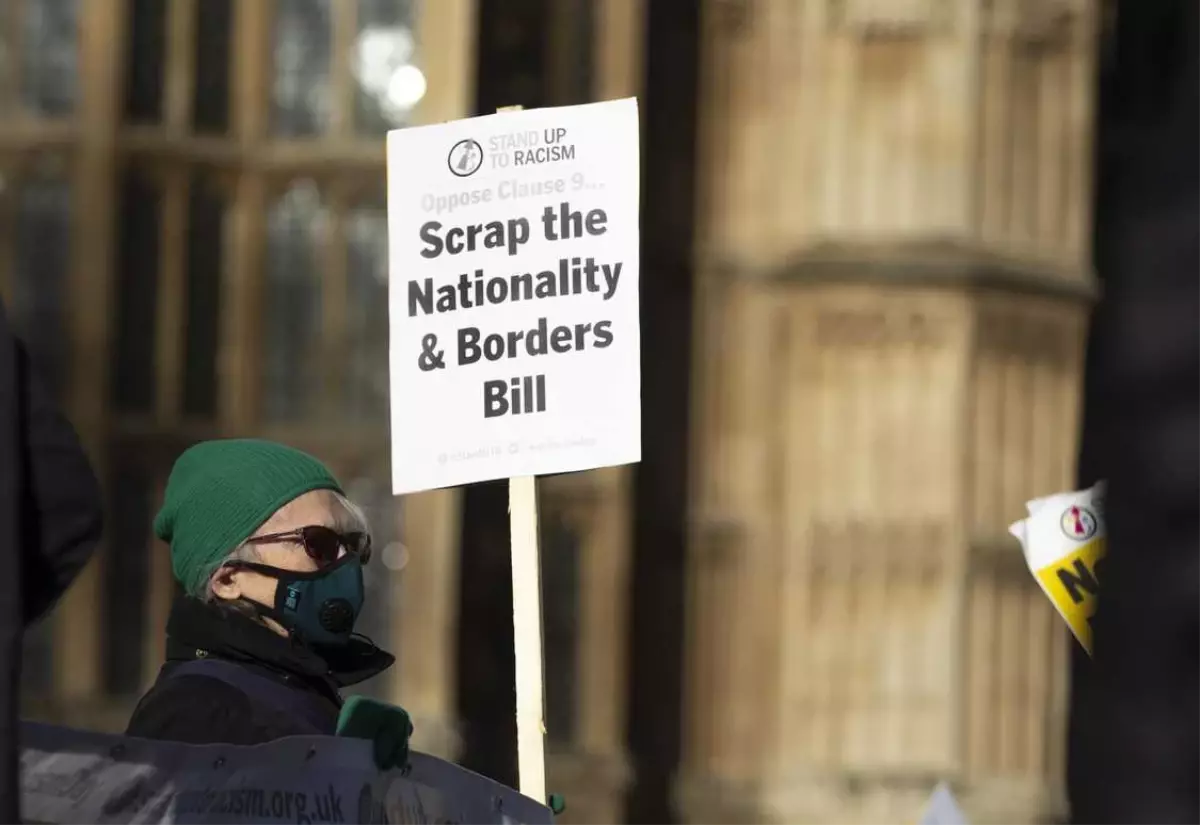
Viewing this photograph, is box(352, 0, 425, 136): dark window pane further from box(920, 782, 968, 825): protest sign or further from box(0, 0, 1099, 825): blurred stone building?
box(920, 782, 968, 825): protest sign

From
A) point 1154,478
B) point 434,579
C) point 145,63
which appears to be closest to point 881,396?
point 434,579

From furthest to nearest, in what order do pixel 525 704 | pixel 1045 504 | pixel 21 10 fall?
1. pixel 21 10
2. pixel 1045 504
3. pixel 525 704

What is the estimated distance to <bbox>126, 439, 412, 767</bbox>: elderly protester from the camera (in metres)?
2.46

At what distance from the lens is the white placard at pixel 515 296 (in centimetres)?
321

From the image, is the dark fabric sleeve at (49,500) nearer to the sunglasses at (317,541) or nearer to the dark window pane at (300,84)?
the sunglasses at (317,541)

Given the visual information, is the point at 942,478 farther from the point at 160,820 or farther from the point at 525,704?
the point at 160,820

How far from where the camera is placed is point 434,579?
6258mm

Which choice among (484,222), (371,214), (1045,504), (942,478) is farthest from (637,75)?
(484,222)

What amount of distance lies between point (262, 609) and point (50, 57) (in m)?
4.09

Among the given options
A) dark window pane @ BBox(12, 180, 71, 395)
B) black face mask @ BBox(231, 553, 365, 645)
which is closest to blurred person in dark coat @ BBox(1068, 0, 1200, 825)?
black face mask @ BBox(231, 553, 365, 645)

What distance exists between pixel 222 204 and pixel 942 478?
209 cm

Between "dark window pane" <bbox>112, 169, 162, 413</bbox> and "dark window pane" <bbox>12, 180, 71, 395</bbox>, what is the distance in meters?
0.15

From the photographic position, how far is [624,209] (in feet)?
10.6

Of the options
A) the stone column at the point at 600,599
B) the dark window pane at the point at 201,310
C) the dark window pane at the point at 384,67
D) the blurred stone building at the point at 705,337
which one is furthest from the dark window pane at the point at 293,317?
the stone column at the point at 600,599
